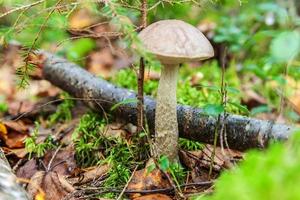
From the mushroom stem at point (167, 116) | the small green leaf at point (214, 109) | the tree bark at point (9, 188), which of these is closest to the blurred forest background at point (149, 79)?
the small green leaf at point (214, 109)

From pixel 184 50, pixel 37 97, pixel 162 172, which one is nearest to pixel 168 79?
pixel 184 50

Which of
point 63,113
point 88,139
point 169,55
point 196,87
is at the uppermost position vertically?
point 169,55

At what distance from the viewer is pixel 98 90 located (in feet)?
9.91

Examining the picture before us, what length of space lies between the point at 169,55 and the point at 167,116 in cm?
47

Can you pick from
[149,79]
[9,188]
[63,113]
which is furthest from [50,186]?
[149,79]

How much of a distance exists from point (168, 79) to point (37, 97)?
256 cm

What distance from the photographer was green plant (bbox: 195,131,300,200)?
3.87 ft

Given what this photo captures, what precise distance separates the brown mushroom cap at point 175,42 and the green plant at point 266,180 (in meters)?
0.76

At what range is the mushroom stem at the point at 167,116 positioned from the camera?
219 centimetres

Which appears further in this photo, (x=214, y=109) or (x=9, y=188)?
(x=214, y=109)

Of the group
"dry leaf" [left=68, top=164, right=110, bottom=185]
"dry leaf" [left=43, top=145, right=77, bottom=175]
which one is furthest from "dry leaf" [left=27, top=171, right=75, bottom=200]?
"dry leaf" [left=43, top=145, right=77, bottom=175]

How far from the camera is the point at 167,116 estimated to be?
7.47ft

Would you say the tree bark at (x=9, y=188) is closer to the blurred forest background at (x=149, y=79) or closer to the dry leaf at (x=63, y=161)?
the blurred forest background at (x=149, y=79)

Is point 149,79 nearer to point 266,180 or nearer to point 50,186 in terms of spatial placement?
point 50,186
